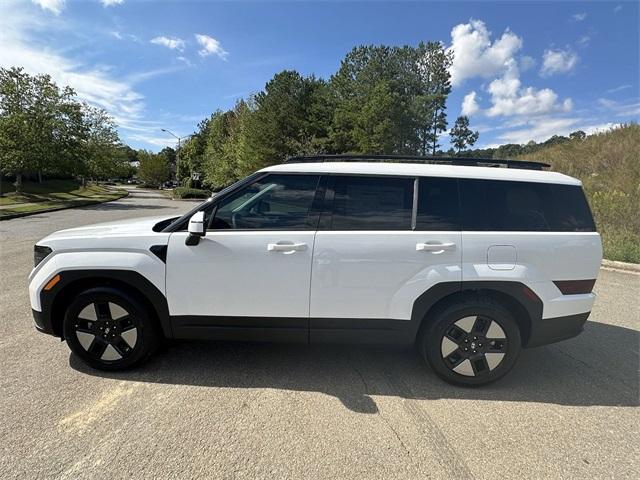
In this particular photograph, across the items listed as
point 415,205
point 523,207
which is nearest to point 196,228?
point 415,205

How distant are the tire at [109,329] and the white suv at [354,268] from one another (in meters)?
0.01

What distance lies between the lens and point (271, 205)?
3205mm

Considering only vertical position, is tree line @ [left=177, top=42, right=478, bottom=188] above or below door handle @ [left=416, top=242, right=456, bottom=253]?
above

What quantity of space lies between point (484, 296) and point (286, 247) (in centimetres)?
172

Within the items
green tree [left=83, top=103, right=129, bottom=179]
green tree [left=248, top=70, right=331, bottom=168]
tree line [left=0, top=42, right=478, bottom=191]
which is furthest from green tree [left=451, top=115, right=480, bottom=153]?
green tree [left=83, top=103, right=129, bottom=179]

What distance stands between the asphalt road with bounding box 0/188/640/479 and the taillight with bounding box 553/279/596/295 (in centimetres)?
86

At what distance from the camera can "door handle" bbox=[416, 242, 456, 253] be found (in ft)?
10.0

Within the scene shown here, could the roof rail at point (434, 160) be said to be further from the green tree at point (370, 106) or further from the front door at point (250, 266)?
the green tree at point (370, 106)

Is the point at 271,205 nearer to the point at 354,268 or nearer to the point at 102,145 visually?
the point at 354,268

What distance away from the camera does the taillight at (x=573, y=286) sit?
3.15m

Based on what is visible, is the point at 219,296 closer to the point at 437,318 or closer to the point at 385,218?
the point at 385,218

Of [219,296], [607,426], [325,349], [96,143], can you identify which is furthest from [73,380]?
[96,143]

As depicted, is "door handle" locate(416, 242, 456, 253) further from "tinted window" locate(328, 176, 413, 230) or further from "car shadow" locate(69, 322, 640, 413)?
"car shadow" locate(69, 322, 640, 413)

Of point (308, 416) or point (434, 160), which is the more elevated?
point (434, 160)
